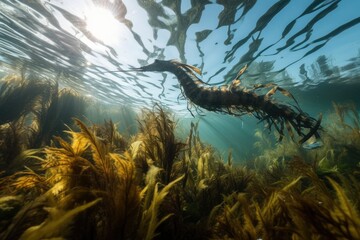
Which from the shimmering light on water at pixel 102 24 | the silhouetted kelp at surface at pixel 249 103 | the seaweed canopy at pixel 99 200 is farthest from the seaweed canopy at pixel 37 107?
the seaweed canopy at pixel 99 200

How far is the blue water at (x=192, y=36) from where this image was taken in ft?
26.3

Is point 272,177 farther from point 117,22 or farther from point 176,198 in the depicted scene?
point 117,22

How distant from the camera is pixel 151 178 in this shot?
190cm

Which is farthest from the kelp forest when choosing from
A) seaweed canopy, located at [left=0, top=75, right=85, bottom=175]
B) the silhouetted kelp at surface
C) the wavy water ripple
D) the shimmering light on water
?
the shimmering light on water

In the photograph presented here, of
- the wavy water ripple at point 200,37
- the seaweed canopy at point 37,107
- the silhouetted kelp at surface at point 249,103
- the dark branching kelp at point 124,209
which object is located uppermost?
the wavy water ripple at point 200,37

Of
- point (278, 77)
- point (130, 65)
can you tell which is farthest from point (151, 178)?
point (278, 77)

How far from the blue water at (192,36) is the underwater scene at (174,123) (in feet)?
0.24

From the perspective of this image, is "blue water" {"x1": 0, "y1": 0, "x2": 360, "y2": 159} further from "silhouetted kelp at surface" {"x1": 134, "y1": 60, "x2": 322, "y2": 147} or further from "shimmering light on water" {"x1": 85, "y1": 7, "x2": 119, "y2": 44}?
"silhouetted kelp at surface" {"x1": 134, "y1": 60, "x2": 322, "y2": 147}

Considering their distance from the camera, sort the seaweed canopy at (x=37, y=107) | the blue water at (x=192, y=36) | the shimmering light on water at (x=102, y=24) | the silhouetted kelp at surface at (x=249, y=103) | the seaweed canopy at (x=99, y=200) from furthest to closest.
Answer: the shimmering light on water at (x=102, y=24) < the blue water at (x=192, y=36) < the seaweed canopy at (x=37, y=107) < the silhouetted kelp at surface at (x=249, y=103) < the seaweed canopy at (x=99, y=200)

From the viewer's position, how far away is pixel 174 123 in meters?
4.86

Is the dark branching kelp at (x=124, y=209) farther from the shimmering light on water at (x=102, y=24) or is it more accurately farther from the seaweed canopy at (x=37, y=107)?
the shimmering light on water at (x=102, y=24)

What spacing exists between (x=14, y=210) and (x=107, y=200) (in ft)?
2.68

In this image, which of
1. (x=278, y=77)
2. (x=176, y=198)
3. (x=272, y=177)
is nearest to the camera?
(x=176, y=198)

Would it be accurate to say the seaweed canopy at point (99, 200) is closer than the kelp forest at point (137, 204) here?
No
